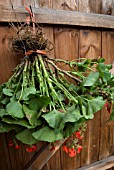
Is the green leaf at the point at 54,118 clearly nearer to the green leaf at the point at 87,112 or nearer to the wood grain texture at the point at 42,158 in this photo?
the green leaf at the point at 87,112

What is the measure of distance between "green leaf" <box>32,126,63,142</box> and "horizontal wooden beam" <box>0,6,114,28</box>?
570 mm

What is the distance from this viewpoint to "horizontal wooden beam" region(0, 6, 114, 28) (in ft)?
2.38

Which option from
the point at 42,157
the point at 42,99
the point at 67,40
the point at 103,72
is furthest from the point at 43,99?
the point at 67,40

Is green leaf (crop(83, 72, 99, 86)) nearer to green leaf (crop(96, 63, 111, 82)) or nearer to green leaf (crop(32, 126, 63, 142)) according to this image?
green leaf (crop(96, 63, 111, 82))

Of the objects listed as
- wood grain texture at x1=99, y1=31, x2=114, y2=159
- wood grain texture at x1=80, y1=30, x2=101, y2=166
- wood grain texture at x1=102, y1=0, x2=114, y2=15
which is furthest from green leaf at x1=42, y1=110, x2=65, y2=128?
wood grain texture at x1=102, y1=0, x2=114, y2=15

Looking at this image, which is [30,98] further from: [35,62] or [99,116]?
[99,116]

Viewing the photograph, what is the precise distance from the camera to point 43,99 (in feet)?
1.54

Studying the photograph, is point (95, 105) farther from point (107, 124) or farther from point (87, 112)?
point (107, 124)

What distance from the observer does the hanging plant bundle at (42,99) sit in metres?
0.47

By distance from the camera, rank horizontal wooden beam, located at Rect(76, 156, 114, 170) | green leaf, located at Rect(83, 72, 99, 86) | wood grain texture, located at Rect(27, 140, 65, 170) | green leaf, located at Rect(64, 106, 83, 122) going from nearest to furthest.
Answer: green leaf, located at Rect(64, 106, 83, 122) < green leaf, located at Rect(83, 72, 99, 86) < wood grain texture, located at Rect(27, 140, 65, 170) < horizontal wooden beam, located at Rect(76, 156, 114, 170)

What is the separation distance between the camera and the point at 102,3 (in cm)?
91

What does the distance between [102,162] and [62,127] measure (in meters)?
0.91

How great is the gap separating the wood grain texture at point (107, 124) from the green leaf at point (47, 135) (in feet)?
2.19

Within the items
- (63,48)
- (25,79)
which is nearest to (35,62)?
(25,79)
